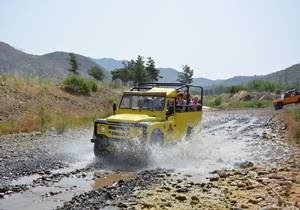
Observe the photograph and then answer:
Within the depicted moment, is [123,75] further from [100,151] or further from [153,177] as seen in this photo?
[153,177]

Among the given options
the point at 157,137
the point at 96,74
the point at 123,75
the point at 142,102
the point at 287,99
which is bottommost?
the point at 157,137

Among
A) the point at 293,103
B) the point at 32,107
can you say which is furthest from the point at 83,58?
the point at 32,107

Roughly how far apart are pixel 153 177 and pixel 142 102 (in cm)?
439

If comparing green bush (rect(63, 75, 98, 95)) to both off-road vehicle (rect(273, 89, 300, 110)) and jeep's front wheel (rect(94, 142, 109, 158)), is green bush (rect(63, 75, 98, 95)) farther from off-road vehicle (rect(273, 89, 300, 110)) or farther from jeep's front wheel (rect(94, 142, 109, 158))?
jeep's front wheel (rect(94, 142, 109, 158))

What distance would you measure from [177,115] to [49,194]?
706cm

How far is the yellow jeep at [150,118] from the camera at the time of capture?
13.7m

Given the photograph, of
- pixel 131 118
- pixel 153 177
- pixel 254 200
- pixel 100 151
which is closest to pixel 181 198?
pixel 254 200

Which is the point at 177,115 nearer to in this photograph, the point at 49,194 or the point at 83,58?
the point at 49,194

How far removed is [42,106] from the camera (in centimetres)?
3008

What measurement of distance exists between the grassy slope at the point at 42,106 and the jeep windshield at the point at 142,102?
6.63 m

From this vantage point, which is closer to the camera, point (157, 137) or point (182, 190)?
point (182, 190)

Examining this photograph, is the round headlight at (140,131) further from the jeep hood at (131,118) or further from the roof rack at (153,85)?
the roof rack at (153,85)

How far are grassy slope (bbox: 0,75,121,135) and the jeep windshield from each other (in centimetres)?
663

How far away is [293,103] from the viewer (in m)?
47.4
